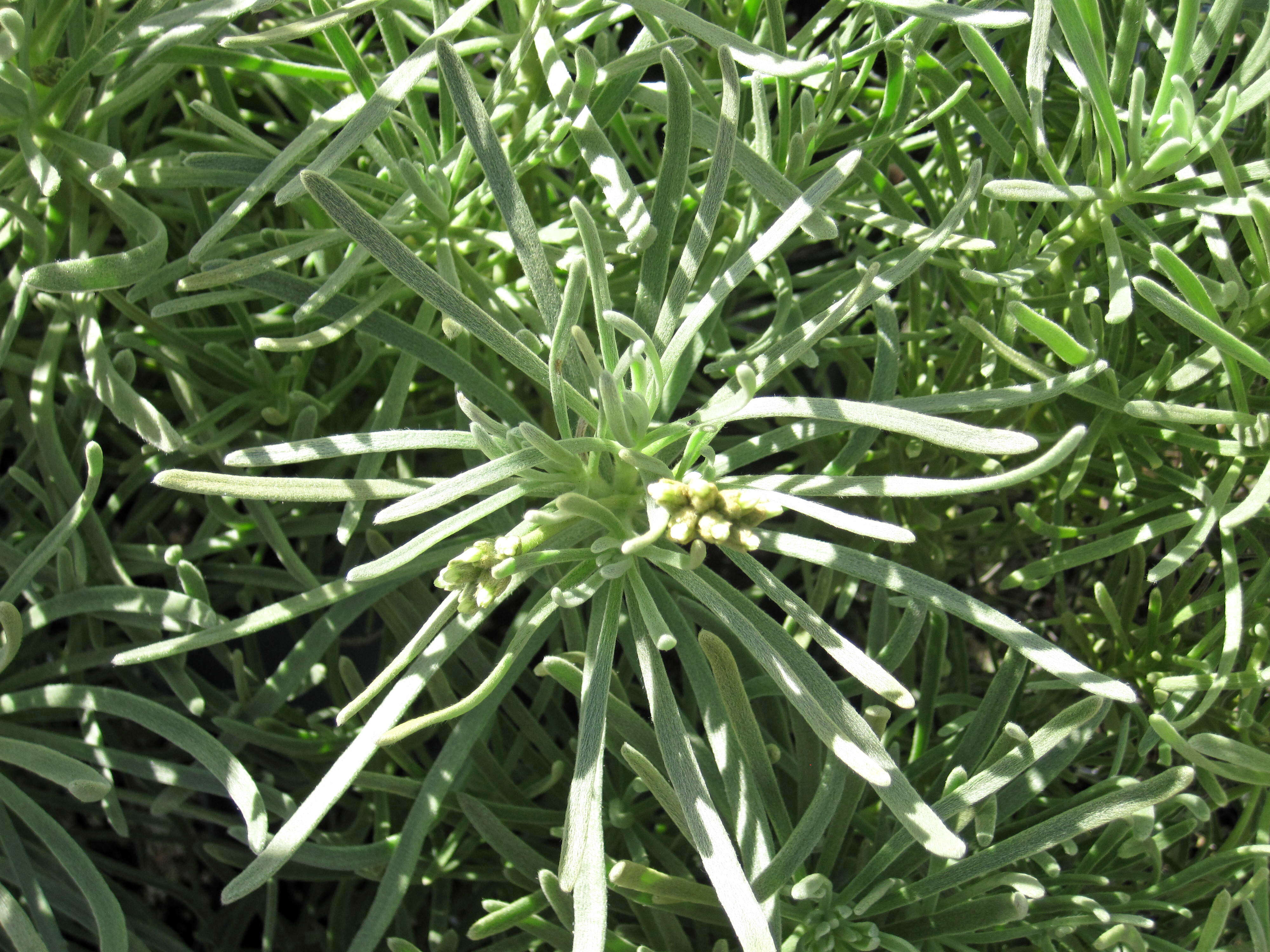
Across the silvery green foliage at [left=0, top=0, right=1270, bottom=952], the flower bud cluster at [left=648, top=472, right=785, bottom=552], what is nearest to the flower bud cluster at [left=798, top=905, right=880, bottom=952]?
the silvery green foliage at [left=0, top=0, right=1270, bottom=952]

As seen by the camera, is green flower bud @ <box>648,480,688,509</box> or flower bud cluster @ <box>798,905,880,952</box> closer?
green flower bud @ <box>648,480,688,509</box>

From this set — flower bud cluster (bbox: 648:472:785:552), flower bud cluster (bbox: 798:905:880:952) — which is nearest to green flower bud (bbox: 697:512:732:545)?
flower bud cluster (bbox: 648:472:785:552)

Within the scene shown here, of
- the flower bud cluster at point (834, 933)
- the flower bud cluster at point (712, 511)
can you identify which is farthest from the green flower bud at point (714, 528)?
the flower bud cluster at point (834, 933)

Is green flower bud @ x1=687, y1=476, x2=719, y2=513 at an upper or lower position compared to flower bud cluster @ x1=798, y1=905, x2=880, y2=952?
upper

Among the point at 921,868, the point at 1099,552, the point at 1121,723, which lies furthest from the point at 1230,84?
the point at 921,868

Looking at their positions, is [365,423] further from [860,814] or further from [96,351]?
[860,814]

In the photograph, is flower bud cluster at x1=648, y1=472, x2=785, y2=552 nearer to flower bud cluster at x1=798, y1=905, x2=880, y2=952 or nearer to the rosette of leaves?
the rosette of leaves

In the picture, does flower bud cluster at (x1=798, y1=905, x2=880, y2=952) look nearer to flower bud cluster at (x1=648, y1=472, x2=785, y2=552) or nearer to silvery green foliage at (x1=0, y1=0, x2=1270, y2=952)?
silvery green foliage at (x1=0, y1=0, x2=1270, y2=952)
